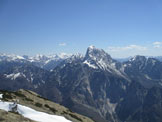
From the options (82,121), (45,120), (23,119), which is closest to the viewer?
(23,119)

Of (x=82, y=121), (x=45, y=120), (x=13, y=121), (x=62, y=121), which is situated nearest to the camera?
(x=13, y=121)

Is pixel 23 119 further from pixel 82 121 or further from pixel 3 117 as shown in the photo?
pixel 82 121

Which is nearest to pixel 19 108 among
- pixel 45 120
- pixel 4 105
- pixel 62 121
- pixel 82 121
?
pixel 4 105

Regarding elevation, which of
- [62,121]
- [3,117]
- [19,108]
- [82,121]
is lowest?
[82,121]

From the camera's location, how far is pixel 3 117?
878 inches

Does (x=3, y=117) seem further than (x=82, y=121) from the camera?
No

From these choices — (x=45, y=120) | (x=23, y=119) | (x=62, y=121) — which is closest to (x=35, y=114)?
(x=45, y=120)

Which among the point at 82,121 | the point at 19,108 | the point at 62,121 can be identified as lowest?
the point at 82,121

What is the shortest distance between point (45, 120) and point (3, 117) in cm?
941

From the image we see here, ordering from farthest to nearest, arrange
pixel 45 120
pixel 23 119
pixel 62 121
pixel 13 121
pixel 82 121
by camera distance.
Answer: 1. pixel 82 121
2. pixel 62 121
3. pixel 45 120
4. pixel 23 119
5. pixel 13 121

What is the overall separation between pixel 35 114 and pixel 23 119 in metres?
8.89

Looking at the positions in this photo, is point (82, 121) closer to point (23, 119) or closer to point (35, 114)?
point (35, 114)

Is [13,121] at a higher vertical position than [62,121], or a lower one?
higher

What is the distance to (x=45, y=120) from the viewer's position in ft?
101
